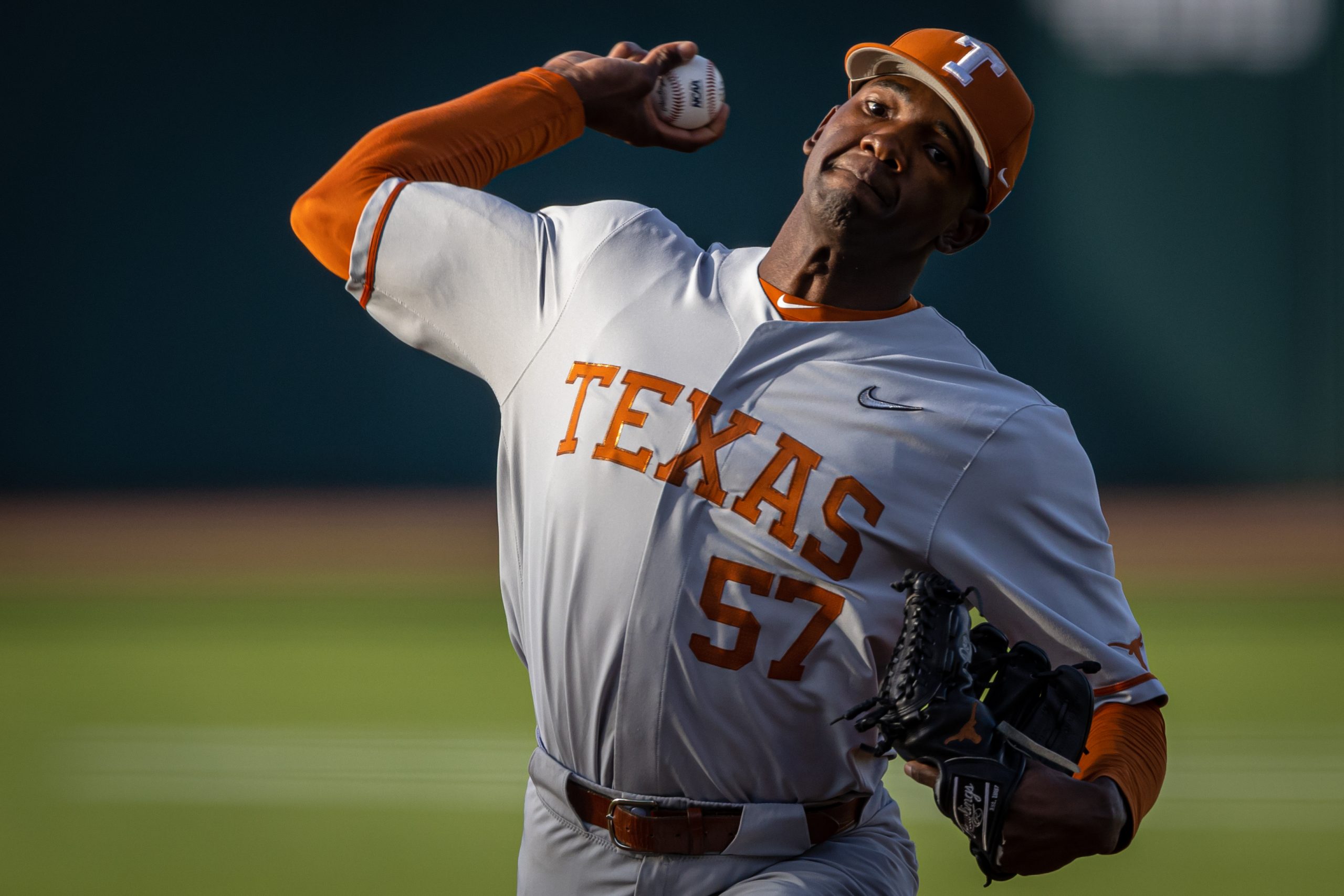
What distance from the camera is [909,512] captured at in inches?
86.0

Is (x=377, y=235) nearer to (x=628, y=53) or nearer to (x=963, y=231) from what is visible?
(x=628, y=53)

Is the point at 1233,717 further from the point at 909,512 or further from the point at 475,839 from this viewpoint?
the point at 909,512

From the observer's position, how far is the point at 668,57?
283 centimetres

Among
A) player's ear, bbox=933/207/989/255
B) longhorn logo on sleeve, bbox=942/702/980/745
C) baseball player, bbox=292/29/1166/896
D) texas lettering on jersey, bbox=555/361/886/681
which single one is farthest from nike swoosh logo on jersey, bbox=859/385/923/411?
longhorn logo on sleeve, bbox=942/702/980/745

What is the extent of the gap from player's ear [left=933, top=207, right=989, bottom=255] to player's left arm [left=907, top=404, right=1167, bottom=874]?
0.43m

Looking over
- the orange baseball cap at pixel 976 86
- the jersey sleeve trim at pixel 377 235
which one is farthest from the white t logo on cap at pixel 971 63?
the jersey sleeve trim at pixel 377 235

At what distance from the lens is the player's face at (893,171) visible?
2367 millimetres

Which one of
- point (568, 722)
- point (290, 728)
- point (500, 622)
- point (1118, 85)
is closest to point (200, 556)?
point (500, 622)

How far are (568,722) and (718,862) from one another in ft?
1.14

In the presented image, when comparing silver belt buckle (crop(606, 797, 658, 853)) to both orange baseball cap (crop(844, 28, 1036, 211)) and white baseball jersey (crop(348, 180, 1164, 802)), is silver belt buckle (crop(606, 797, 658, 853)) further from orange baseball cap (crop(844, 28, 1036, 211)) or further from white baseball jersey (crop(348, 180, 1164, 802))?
orange baseball cap (crop(844, 28, 1036, 211))

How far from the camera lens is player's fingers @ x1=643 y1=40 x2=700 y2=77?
281 cm

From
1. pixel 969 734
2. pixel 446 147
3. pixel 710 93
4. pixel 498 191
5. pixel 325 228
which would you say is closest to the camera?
pixel 969 734

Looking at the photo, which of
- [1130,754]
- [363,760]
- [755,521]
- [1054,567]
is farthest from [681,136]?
[363,760]

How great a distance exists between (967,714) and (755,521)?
451mm
